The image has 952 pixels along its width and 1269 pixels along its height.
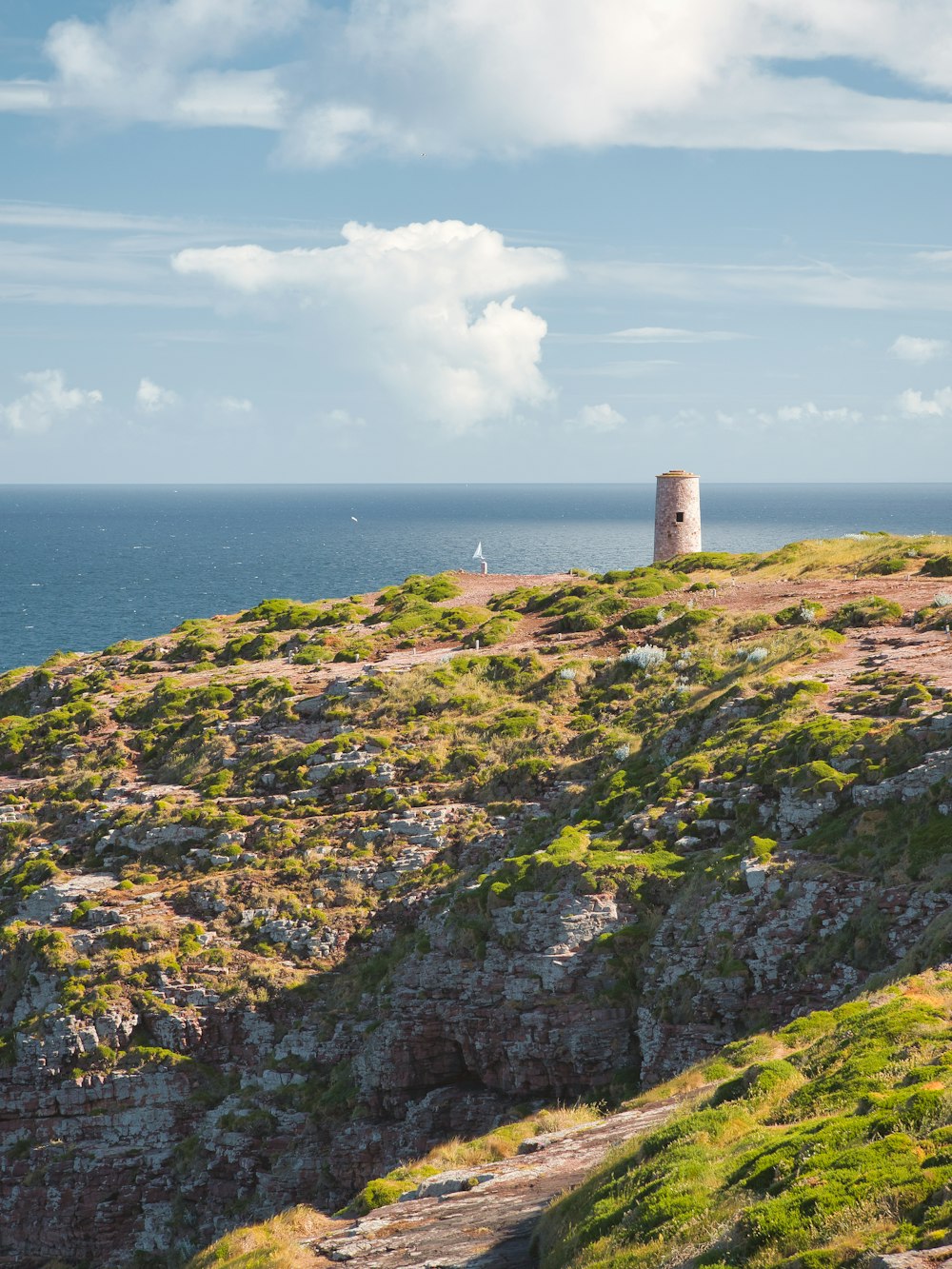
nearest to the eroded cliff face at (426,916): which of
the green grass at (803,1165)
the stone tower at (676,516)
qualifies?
the green grass at (803,1165)

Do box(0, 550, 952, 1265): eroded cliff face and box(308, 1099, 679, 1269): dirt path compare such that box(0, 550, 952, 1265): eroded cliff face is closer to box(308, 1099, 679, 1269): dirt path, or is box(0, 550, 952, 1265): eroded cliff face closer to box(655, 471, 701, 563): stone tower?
box(308, 1099, 679, 1269): dirt path

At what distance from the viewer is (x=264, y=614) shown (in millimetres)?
64500

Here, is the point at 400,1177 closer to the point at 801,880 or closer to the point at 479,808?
the point at 801,880

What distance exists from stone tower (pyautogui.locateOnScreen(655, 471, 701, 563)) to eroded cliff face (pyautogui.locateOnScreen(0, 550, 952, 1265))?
63.0ft

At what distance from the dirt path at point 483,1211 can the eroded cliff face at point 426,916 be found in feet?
16.7

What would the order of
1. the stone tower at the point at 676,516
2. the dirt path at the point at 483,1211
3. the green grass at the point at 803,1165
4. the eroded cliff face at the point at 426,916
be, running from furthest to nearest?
the stone tower at the point at 676,516
the eroded cliff face at the point at 426,916
the dirt path at the point at 483,1211
the green grass at the point at 803,1165

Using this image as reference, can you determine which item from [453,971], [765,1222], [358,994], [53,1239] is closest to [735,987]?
[453,971]

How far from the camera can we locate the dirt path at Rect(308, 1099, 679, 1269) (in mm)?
19594

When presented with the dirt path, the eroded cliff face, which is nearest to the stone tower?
the eroded cliff face

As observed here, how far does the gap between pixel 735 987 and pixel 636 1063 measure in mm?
3599

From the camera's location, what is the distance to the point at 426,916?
34.8 metres

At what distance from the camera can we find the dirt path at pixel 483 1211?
1959 centimetres

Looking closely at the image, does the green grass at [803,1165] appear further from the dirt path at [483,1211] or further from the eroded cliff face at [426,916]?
the eroded cliff face at [426,916]

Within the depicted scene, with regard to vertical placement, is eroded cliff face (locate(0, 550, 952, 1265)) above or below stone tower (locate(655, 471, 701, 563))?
below
